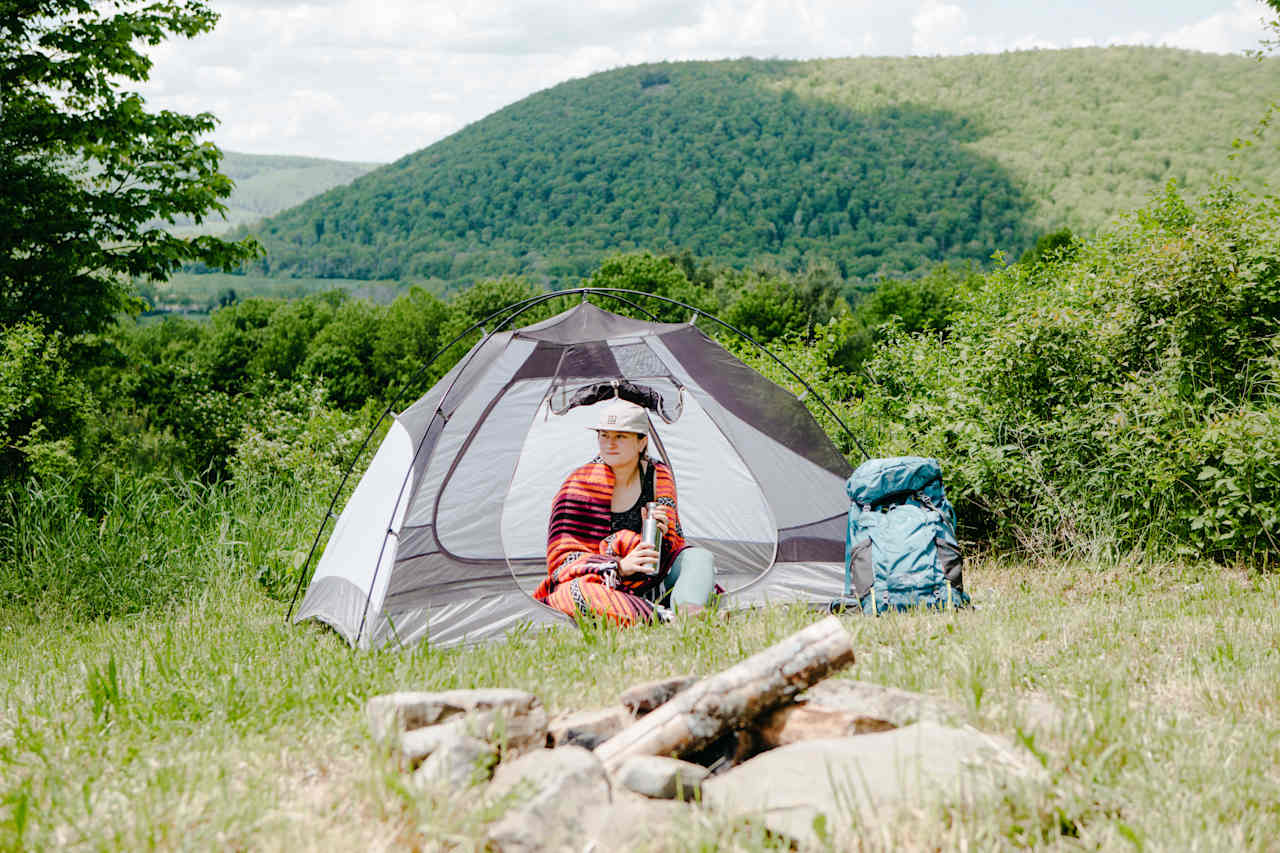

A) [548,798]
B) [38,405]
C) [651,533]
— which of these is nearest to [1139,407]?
[651,533]

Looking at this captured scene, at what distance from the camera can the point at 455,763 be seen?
2170 millimetres

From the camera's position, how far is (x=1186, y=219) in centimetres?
626

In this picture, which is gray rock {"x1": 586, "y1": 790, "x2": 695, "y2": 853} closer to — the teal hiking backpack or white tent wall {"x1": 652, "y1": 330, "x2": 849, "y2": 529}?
the teal hiking backpack

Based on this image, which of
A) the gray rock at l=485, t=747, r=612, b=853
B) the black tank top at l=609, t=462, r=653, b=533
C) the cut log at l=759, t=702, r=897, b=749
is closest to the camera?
the gray rock at l=485, t=747, r=612, b=853

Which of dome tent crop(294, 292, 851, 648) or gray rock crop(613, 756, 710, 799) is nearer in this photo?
gray rock crop(613, 756, 710, 799)

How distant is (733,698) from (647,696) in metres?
0.32

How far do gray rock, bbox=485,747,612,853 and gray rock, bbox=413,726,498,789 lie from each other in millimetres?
50

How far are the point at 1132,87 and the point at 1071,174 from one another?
2800 centimetres

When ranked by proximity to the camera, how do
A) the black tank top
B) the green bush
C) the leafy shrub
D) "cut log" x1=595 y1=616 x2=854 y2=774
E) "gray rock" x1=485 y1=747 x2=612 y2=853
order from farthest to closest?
the leafy shrub, the green bush, the black tank top, "cut log" x1=595 y1=616 x2=854 y2=774, "gray rock" x1=485 y1=747 x2=612 y2=853

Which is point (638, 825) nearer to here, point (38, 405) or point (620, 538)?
point (620, 538)

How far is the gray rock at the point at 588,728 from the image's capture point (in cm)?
252

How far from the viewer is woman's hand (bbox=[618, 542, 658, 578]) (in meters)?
4.29

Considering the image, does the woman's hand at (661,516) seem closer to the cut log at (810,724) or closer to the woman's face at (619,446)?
the woman's face at (619,446)

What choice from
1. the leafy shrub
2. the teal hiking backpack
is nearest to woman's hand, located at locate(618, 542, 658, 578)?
the teal hiking backpack
